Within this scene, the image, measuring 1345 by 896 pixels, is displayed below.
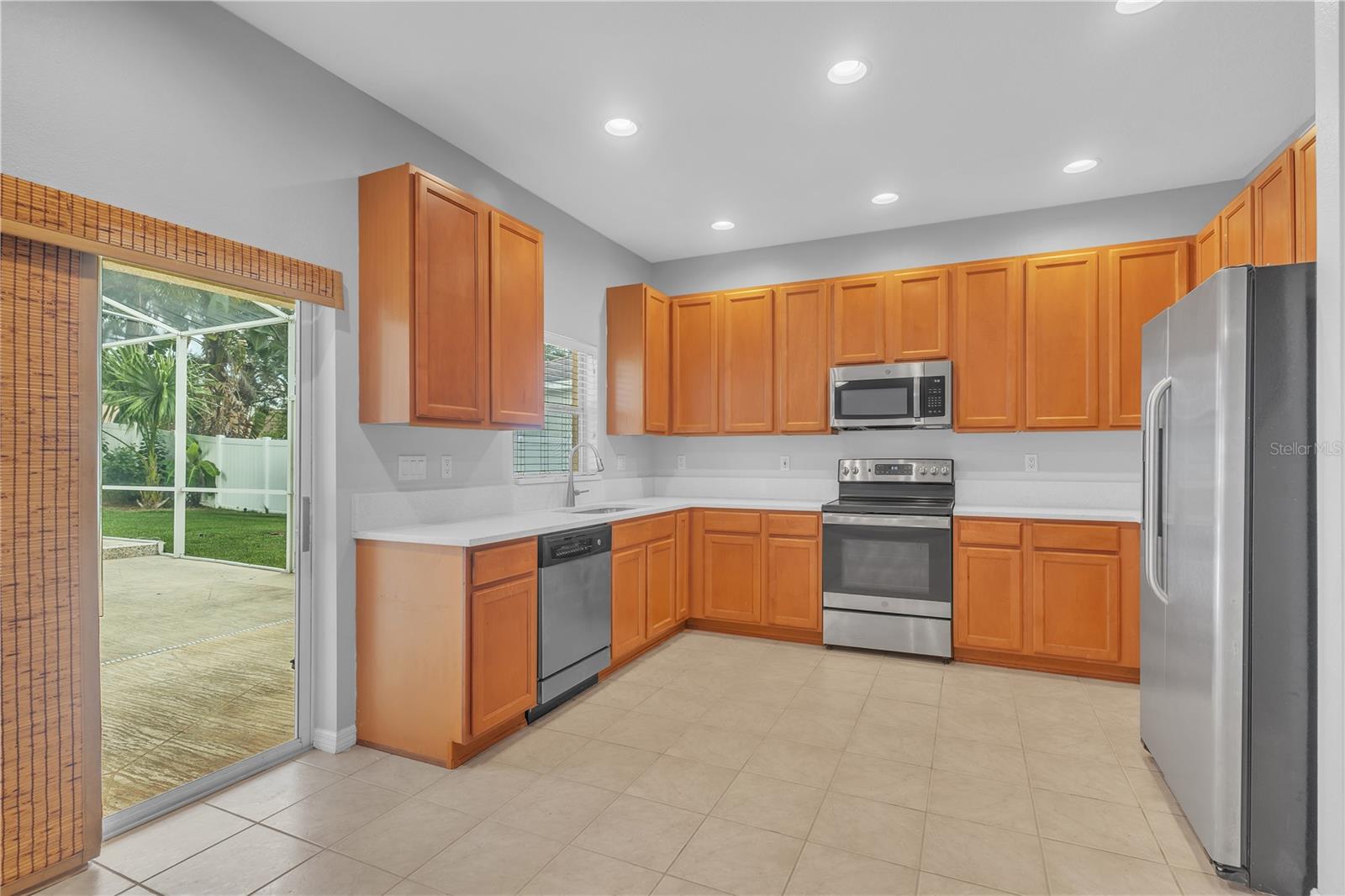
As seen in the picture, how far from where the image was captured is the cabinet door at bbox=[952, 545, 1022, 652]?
151 inches

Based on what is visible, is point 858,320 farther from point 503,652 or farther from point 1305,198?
point 503,652

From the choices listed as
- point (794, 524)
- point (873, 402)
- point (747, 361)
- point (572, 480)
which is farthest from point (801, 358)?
point (572, 480)

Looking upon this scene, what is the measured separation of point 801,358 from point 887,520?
52.8 inches

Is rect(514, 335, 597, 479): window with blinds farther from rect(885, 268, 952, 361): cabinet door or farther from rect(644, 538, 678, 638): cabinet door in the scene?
rect(885, 268, 952, 361): cabinet door

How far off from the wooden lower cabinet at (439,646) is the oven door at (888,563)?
7.09 feet

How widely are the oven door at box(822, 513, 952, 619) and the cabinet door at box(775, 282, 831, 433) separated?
819mm

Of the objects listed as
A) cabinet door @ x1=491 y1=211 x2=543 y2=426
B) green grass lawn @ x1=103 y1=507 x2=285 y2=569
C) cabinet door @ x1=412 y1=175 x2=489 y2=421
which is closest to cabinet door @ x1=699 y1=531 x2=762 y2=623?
cabinet door @ x1=491 y1=211 x2=543 y2=426

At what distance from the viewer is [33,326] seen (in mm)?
1860

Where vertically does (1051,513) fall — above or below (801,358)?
below

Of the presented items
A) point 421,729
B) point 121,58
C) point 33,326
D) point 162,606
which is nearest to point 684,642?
point 421,729

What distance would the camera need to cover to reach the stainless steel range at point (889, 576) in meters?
3.97

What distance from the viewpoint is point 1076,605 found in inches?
145

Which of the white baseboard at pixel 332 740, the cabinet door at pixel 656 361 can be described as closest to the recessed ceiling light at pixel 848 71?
the cabinet door at pixel 656 361

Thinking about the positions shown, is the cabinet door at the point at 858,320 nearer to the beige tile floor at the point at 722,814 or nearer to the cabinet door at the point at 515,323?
the cabinet door at the point at 515,323
